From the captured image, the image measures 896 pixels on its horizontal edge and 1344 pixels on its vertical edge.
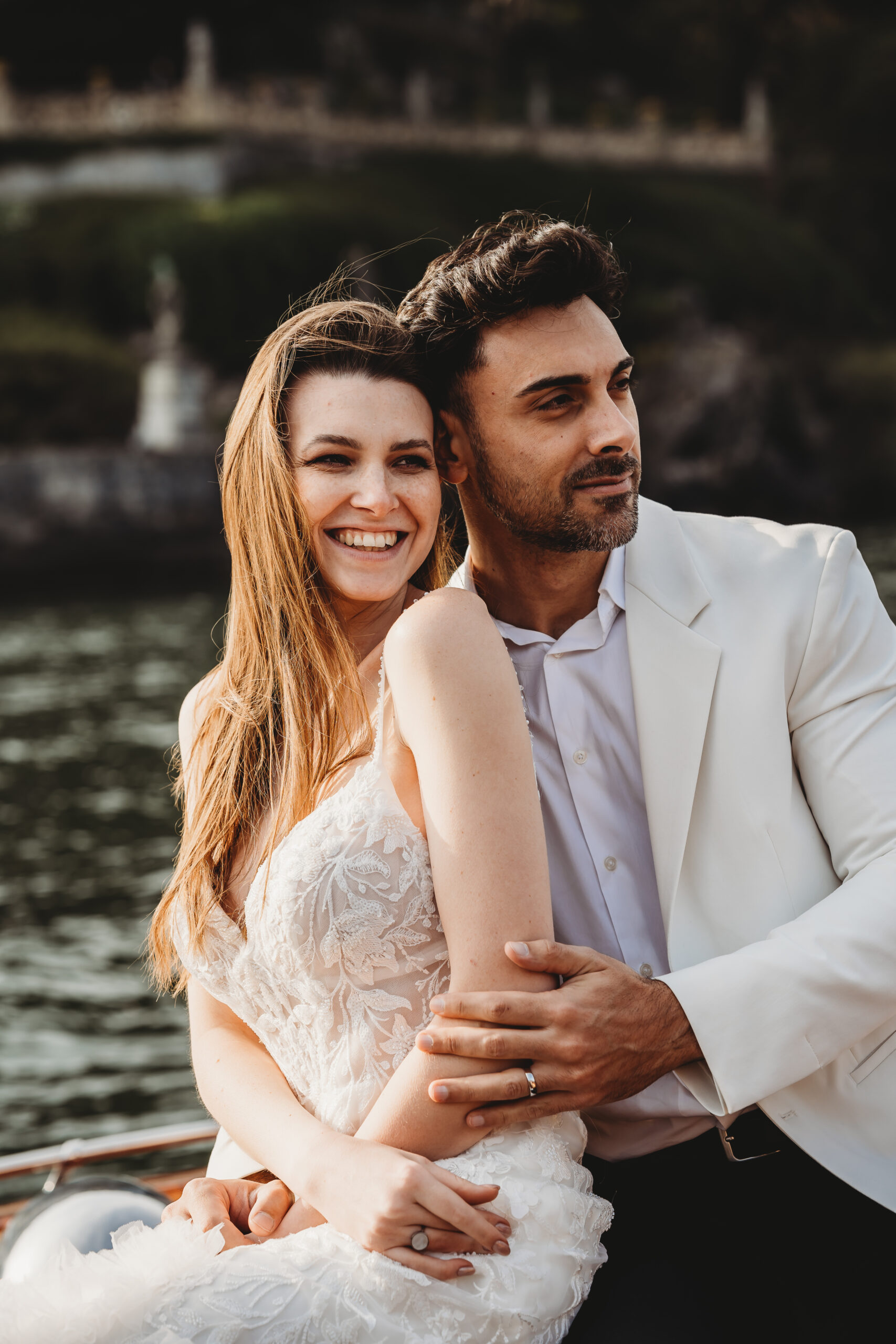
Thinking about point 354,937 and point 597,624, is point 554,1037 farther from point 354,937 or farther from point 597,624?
point 597,624

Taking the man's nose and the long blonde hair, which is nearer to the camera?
the long blonde hair

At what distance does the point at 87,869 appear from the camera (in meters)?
9.95

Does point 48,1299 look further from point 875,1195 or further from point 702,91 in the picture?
point 702,91

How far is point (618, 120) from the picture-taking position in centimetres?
4394

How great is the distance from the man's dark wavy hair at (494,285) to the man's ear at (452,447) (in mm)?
28

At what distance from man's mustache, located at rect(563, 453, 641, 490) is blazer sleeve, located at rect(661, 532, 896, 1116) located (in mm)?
577

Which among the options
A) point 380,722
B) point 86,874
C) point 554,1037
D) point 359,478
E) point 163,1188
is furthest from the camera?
point 86,874

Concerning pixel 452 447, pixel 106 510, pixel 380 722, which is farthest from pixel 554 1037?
pixel 106 510

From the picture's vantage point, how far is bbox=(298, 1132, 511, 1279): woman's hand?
1839mm

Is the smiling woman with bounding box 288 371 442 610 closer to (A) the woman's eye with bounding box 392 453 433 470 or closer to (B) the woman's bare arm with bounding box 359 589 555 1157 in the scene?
(A) the woman's eye with bounding box 392 453 433 470

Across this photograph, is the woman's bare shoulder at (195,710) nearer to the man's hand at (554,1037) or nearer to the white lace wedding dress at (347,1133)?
the white lace wedding dress at (347,1133)

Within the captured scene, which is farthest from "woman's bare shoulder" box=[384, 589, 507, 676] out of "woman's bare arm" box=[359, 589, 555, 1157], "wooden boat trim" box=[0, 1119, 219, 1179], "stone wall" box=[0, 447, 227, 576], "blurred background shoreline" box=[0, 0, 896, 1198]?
"stone wall" box=[0, 447, 227, 576]

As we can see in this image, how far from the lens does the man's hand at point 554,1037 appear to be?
6.32ft

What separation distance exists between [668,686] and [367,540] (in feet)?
1.84
